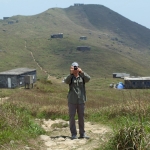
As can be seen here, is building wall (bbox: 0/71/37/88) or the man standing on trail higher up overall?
the man standing on trail

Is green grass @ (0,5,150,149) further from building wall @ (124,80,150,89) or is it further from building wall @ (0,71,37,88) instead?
building wall @ (0,71,37,88)

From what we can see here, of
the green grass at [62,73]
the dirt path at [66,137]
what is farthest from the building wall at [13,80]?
the dirt path at [66,137]

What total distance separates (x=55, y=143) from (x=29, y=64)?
8264 centimetres

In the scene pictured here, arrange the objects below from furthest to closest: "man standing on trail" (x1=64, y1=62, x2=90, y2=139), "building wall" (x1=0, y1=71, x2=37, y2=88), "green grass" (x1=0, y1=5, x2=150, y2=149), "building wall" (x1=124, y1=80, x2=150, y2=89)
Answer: "building wall" (x1=0, y1=71, x2=37, y2=88)
"green grass" (x1=0, y1=5, x2=150, y2=149)
"man standing on trail" (x1=64, y1=62, x2=90, y2=139)
"building wall" (x1=124, y1=80, x2=150, y2=89)

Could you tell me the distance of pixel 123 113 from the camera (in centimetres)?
839

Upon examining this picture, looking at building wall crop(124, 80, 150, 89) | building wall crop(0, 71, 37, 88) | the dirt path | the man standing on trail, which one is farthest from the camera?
building wall crop(0, 71, 37, 88)

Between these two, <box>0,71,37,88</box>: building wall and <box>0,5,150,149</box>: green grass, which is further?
<box>0,71,37,88</box>: building wall

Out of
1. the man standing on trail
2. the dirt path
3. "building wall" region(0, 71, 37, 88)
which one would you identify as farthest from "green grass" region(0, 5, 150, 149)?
"building wall" region(0, 71, 37, 88)

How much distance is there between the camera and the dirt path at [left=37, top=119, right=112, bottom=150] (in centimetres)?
570

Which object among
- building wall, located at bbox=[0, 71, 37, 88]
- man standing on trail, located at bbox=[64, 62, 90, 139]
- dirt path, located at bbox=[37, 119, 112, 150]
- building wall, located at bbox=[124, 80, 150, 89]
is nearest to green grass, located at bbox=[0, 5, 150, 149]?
building wall, located at bbox=[124, 80, 150, 89]

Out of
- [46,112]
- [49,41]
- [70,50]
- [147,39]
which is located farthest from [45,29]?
[46,112]

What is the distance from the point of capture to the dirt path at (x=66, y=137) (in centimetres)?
570

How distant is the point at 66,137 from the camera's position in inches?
267

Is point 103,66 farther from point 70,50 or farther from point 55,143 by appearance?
point 55,143
